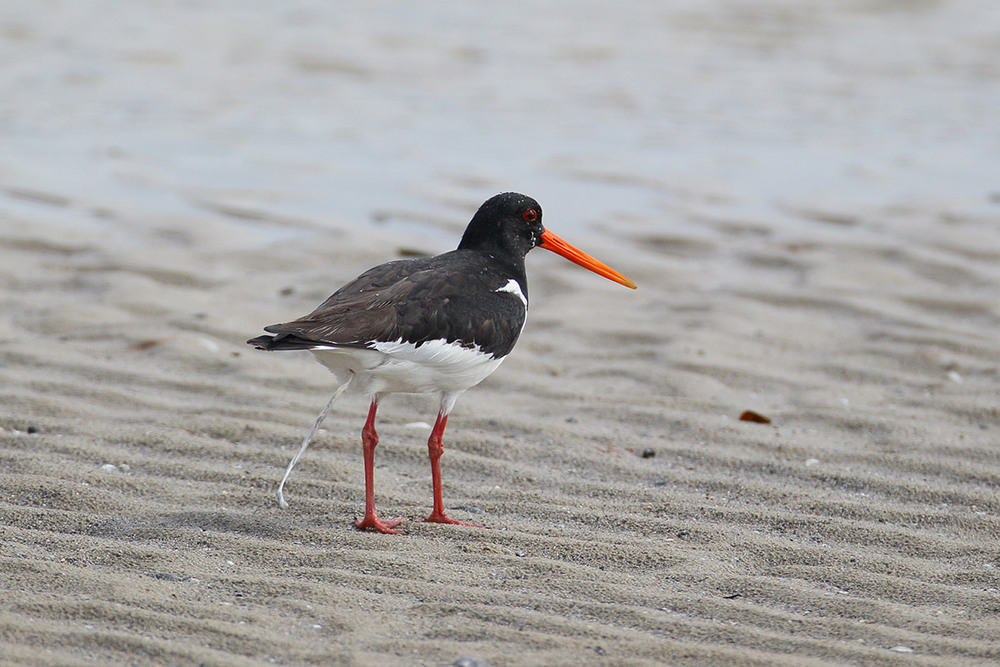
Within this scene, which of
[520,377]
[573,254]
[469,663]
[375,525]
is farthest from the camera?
[520,377]

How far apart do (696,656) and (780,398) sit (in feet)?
10.3

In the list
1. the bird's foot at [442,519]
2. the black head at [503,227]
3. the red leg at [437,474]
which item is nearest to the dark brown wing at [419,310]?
the black head at [503,227]

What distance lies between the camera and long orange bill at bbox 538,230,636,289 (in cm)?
564

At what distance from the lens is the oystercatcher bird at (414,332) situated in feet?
15.0

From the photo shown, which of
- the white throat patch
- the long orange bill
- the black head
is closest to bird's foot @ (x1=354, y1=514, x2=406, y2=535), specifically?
the white throat patch

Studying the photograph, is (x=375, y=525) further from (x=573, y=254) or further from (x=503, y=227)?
(x=573, y=254)

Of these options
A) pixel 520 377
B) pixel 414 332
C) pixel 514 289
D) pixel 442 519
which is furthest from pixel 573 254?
pixel 442 519

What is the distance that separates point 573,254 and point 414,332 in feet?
4.46

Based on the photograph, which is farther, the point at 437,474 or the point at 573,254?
the point at 573,254

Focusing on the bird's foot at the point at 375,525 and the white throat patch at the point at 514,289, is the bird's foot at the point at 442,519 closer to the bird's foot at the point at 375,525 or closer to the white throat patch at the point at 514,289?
the bird's foot at the point at 375,525

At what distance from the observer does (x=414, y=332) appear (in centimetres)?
467

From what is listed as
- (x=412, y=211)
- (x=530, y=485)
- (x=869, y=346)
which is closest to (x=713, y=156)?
(x=412, y=211)

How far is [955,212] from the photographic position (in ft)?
32.7

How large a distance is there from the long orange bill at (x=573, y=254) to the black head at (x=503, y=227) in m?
0.15
